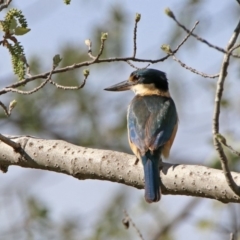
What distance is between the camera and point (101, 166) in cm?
342

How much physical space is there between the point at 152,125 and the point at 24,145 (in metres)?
1.16

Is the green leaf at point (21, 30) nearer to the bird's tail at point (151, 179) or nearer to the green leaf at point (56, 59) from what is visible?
the green leaf at point (56, 59)

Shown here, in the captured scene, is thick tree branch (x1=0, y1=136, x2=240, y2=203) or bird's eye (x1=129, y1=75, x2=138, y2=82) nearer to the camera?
thick tree branch (x1=0, y1=136, x2=240, y2=203)

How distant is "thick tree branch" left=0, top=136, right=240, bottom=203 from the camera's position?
124 inches

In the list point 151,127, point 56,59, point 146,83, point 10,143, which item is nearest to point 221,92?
point 56,59

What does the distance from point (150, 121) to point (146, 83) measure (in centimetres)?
106

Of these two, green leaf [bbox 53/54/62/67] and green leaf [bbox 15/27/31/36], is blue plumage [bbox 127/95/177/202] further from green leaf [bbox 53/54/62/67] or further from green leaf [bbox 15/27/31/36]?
green leaf [bbox 15/27/31/36]

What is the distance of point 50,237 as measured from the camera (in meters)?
6.52

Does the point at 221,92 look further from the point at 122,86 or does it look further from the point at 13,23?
the point at 122,86

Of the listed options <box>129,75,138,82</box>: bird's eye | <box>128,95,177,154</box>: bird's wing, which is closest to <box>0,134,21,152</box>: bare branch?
<box>128,95,177,154</box>: bird's wing

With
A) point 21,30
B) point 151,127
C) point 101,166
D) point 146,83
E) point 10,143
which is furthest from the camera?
point 146,83

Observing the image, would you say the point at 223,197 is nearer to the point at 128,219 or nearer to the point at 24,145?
the point at 128,219

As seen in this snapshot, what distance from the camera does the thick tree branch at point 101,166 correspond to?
315 centimetres

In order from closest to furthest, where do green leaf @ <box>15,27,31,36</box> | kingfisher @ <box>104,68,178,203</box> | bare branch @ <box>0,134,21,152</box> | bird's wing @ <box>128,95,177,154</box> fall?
green leaf @ <box>15,27,31,36</box> < bare branch @ <box>0,134,21,152</box> < kingfisher @ <box>104,68,178,203</box> < bird's wing @ <box>128,95,177,154</box>
